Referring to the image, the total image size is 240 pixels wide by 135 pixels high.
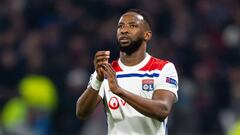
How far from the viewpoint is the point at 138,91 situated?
7.20 metres

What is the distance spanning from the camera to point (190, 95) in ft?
46.7

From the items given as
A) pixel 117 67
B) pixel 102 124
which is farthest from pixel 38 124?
pixel 117 67

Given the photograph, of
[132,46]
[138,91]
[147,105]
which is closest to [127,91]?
[147,105]

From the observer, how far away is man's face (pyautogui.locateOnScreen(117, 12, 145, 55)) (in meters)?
7.12

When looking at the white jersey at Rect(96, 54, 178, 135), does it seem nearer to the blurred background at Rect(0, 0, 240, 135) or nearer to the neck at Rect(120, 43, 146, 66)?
the neck at Rect(120, 43, 146, 66)

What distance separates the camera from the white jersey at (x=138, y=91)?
7191 mm

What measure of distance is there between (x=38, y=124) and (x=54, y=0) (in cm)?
388

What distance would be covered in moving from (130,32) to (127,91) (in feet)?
1.81

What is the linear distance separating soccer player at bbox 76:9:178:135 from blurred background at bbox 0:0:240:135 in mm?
5767

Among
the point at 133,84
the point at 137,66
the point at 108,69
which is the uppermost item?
the point at 108,69

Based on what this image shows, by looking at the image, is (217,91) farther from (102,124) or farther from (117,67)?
(117,67)

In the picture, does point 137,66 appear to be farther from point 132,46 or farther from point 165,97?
point 165,97

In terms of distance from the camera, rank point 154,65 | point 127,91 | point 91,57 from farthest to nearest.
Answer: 1. point 91,57
2. point 154,65
3. point 127,91

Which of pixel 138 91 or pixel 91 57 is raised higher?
pixel 138 91
